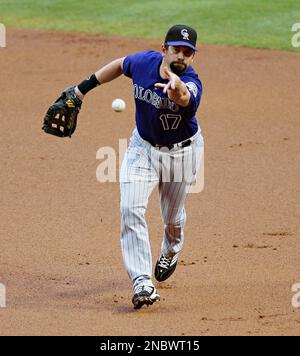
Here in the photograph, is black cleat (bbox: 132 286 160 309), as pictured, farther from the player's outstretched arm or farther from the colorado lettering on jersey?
the player's outstretched arm

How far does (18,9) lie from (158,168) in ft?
39.5

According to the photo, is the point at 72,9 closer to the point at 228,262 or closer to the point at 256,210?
the point at 256,210

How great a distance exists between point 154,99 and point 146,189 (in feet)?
1.93

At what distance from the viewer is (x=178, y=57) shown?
652cm

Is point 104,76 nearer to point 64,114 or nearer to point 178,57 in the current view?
point 64,114

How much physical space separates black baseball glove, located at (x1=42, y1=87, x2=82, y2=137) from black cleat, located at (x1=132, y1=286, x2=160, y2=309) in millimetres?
1401

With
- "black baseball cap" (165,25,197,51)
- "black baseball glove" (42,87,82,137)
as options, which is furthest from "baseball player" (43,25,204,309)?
"black baseball glove" (42,87,82,137)

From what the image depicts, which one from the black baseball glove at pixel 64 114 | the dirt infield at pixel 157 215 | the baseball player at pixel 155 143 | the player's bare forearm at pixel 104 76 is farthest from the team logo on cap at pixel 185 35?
the dirt infield at pixel 157 215

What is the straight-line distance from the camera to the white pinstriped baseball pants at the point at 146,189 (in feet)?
21.7

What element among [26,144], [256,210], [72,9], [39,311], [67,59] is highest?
[72,9]

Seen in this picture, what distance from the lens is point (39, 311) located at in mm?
6566

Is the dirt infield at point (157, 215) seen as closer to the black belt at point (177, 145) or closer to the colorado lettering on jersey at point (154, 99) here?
the black belt at point (177, 145)

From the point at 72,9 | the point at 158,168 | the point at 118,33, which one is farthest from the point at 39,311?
the point at 72,9

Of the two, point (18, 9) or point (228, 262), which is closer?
point (228, 262)
